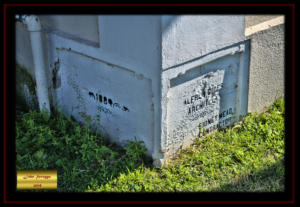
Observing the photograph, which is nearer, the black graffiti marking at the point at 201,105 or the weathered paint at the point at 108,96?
the weathered paint at the point at 108,96

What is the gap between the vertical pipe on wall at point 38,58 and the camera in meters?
5.19

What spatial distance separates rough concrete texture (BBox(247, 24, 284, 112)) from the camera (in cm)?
527

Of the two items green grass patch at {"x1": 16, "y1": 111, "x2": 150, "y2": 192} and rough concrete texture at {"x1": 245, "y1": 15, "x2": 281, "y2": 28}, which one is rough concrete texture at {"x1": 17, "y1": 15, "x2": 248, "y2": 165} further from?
rough concrete texture at {"x1": 245, "y1": 15, "x2": 281, "y2": 28}

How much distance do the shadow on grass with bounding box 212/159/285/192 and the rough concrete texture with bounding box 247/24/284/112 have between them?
1089 mm

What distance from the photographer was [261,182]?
452 cm

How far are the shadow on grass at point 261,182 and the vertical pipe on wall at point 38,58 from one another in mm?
2389

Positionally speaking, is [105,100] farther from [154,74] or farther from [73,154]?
[154,74]

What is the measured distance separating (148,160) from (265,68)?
1.87 m

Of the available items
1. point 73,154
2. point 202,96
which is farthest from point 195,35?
point 73,154

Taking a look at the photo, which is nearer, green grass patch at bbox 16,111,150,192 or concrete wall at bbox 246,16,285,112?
green grass patch at bbox 16,111,150,192

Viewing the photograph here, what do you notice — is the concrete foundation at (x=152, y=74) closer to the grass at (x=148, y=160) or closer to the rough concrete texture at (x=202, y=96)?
the rough concrete texture at (x=202, y=96)

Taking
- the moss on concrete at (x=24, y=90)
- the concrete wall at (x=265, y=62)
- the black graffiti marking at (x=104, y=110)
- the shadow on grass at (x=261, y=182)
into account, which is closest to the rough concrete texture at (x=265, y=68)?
the concrete wall at (x=265, y=62)

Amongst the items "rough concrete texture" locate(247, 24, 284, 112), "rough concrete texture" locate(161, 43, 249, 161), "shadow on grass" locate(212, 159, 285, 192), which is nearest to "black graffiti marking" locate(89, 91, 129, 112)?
"rough concrete texture" locate(161, 43, 249, 161)

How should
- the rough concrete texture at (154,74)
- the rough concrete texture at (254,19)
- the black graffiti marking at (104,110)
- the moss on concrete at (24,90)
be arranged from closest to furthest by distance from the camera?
1. the rough concrete texture at (154,74)
2. the black graffiti marking at (104,110)
3. the rough concrete texture at (254,19)
4. the moss on concrete at (24,90)
